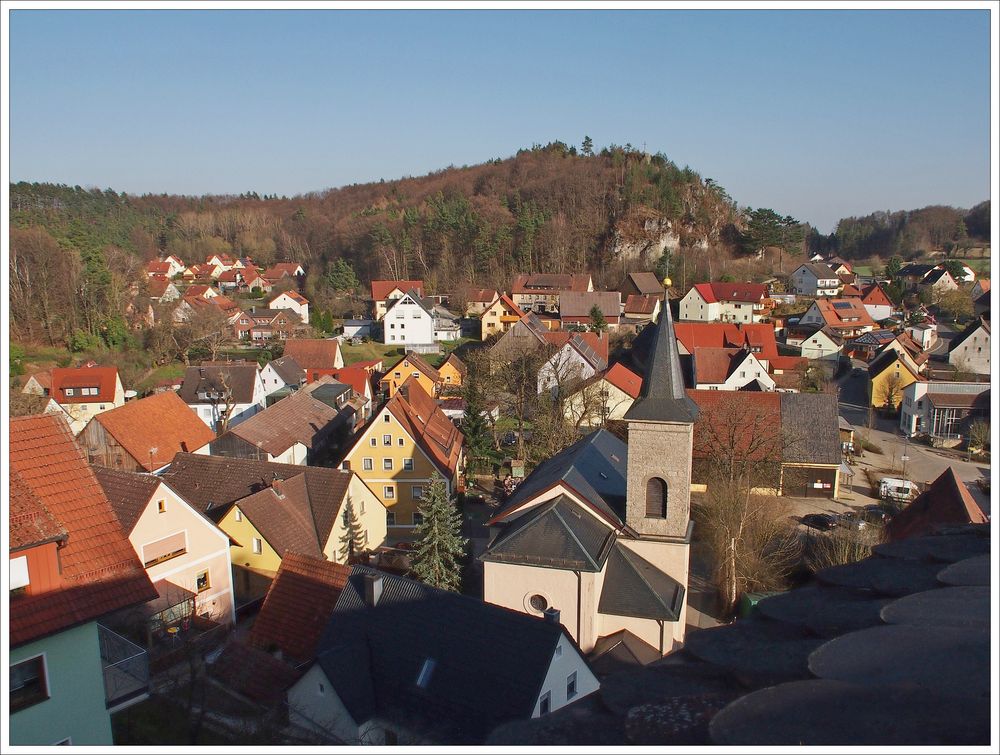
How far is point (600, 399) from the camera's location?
36.2m

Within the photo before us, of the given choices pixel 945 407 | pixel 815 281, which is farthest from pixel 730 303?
pixel 945 407

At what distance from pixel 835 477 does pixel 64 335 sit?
5109 centimetres

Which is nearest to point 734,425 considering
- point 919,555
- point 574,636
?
point 574,636

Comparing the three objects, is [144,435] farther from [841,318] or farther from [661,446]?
[841,318]

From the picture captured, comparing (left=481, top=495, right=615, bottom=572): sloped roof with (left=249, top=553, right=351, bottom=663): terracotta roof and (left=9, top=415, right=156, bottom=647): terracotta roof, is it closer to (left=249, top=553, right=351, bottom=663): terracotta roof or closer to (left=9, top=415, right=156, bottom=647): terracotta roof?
(left=249, top=553, right=351, bottom=663): terracotta roof

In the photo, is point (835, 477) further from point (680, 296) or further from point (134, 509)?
point (680, 296)

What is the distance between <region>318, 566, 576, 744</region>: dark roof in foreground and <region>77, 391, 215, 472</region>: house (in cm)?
1885

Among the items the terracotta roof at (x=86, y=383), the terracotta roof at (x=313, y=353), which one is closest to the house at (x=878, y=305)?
the terracotta roof at (x=313, y=353)

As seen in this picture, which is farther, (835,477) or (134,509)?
(835,477)

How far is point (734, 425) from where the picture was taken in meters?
27.4

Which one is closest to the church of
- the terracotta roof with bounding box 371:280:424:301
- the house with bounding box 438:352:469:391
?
the house with bounding box 438:352:469:391

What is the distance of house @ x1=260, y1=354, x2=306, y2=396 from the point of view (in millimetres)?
42469

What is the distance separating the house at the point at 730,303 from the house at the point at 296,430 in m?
40.6

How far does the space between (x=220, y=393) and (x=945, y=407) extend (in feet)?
131
